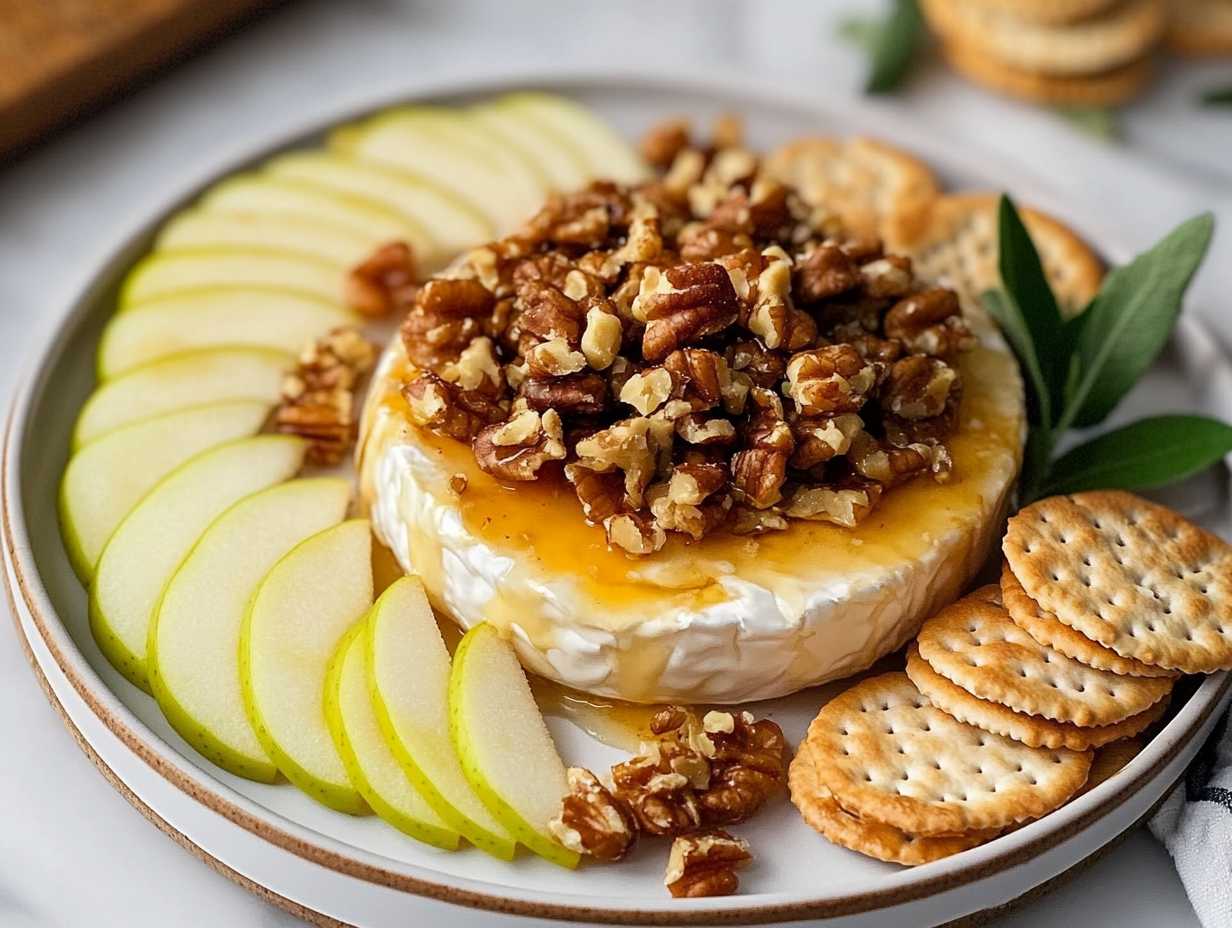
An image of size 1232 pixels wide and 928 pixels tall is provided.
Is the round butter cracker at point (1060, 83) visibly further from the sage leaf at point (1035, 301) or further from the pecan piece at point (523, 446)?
the pecan piece at point (523, 446)

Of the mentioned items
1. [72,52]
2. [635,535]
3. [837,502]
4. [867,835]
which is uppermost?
[72,52]

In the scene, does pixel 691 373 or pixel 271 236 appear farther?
pixel 271 236

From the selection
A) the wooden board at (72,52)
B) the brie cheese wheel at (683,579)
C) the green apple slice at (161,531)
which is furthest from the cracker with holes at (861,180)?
the wooden board at (72,52)

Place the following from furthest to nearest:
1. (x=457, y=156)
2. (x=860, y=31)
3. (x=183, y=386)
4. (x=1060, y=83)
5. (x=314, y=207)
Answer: (x=860, y=31) → (x=1060, y=83) → (x=457, y=156) → (x=314, y=207) → (x=183, y=386)

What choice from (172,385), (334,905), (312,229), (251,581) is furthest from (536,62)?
(334,905)

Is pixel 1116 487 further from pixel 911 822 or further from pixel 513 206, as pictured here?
Result: pixel 513 206

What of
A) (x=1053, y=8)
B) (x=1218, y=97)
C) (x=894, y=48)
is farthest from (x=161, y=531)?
(x=1218, y=97)

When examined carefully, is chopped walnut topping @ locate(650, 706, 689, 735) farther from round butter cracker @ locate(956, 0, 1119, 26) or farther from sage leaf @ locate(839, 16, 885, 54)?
sage leaf @ locate(839, 16, 885, 54)

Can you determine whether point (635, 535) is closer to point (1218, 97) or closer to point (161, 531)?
point (161, 531)
